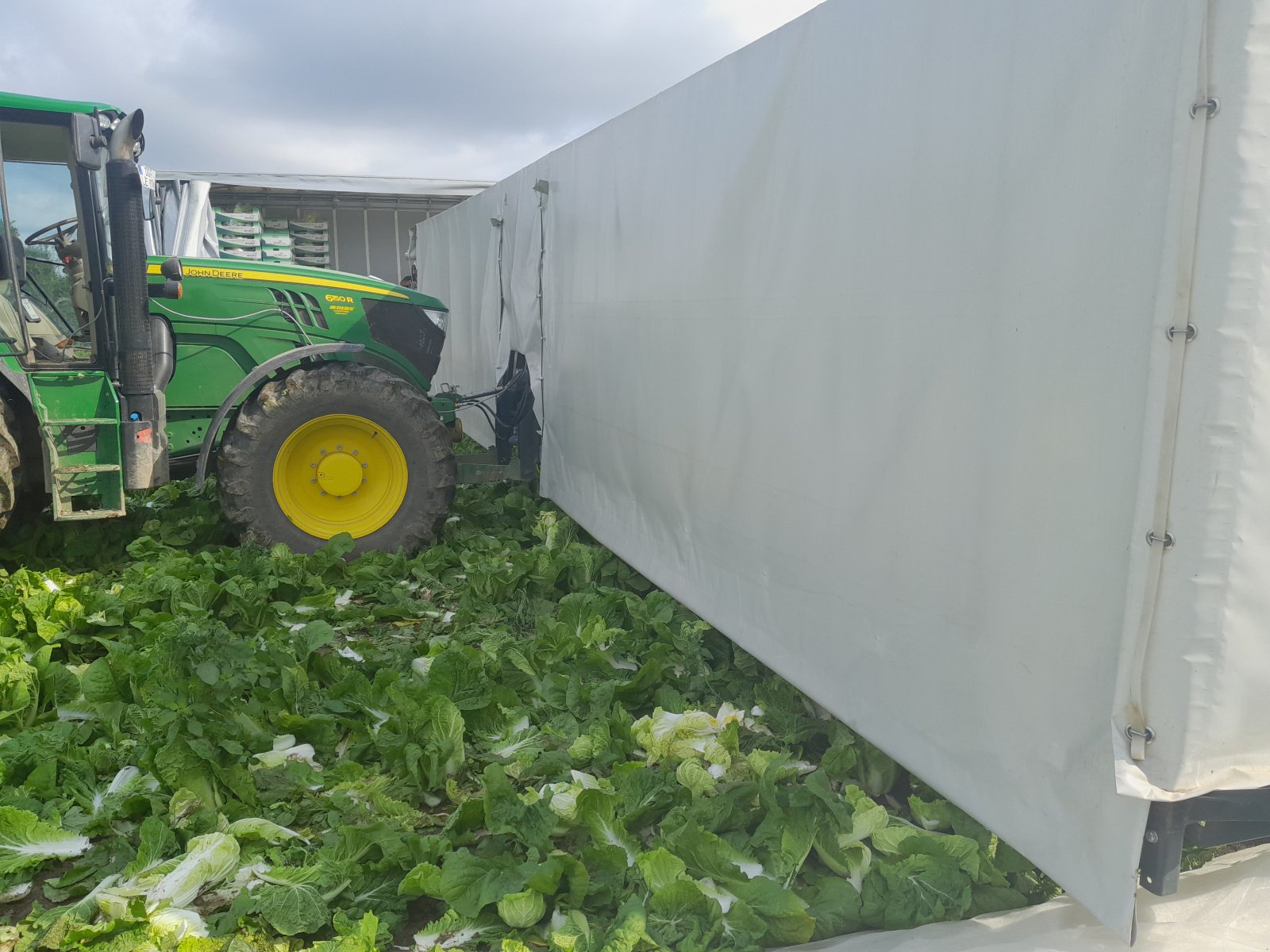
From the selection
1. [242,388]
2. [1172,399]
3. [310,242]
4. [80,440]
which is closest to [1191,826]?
[1172,399]

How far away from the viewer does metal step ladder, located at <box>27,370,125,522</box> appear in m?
4.65

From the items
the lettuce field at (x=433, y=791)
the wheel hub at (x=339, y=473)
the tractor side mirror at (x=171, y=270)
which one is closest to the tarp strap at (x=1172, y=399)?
the lettuce field at (x=433, y=791)

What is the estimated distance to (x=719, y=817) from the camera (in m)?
2.59

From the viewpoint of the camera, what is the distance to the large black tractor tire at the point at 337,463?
5.19 meters

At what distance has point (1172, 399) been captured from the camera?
1794 millimetres

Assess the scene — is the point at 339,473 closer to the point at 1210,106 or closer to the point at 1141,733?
the point at 1141,733

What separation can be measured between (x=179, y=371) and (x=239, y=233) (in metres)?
8.62

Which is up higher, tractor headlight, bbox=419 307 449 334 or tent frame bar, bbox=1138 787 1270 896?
tractor headlight, bbox=419 307 449 334

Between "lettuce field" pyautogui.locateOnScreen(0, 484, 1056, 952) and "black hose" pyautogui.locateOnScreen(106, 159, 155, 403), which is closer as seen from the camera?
"lettuce field" pyautogui.locateOnScreen(0, 484, 1056, 952)

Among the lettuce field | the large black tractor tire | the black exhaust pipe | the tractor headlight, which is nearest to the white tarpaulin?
the lettuce field

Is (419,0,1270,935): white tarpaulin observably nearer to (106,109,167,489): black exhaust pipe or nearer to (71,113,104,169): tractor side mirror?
(106,109,167,489): black exhaust pipe

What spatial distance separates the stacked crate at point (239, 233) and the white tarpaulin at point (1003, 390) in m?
10.8

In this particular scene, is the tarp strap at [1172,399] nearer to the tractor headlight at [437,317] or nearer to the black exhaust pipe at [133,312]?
the black exhaust pipe at [133,312]

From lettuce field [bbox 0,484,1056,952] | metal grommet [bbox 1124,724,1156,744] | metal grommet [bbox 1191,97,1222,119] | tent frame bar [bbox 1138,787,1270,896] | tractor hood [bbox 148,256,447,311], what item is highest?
metal grommet [bbox 1191,97,1222,119]
